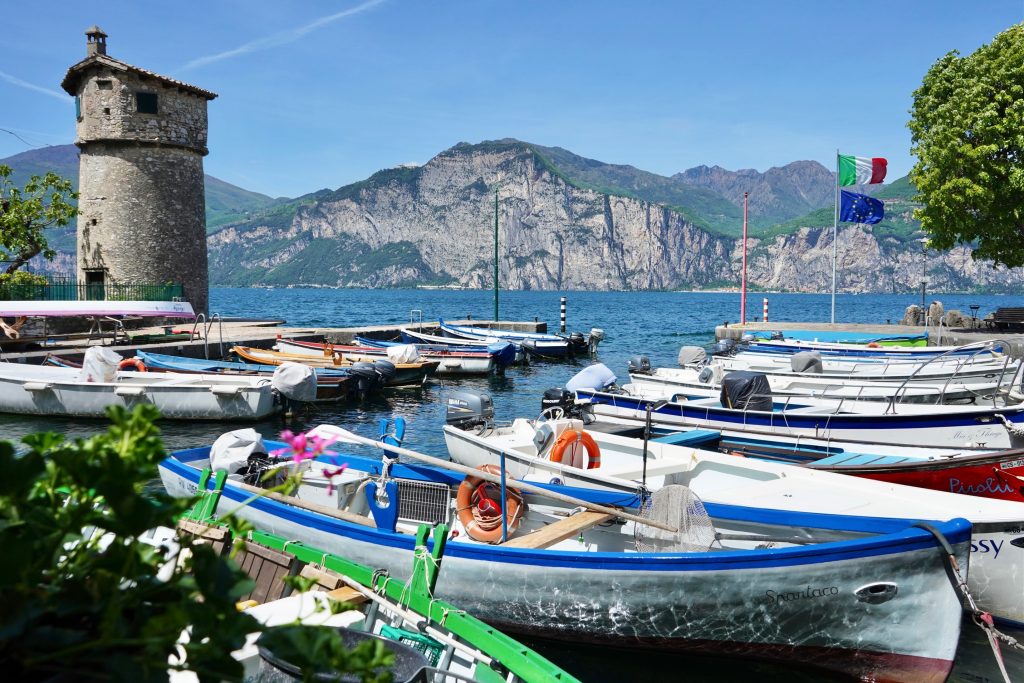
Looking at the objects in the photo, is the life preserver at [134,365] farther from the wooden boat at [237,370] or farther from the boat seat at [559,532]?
the boat seat at [559,532]

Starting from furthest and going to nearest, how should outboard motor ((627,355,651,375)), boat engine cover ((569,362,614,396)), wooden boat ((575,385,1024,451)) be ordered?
outboard motor ((627,355,651,375)), boat engine cover ((569,362,614,396)), wooden boat ((575,385,1024,451))

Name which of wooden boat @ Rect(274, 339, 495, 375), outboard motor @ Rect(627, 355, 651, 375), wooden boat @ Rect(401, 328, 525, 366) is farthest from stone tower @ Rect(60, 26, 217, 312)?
outboard motor @ Rect(627, 355, 651, 375)

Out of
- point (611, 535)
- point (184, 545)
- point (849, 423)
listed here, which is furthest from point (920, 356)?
point (184, 545)

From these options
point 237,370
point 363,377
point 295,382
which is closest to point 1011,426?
point 295,382

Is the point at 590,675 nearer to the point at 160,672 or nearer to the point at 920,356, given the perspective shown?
the point at 160,672

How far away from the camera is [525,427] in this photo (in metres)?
11.6

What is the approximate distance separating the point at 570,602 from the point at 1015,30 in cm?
3113

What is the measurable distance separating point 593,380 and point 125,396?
36.1 feet

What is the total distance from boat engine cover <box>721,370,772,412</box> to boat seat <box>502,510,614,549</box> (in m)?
6.67

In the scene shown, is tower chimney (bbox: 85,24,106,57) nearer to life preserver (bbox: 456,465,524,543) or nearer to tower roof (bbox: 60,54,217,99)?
tower roof (bbox: 60,54,217,99)

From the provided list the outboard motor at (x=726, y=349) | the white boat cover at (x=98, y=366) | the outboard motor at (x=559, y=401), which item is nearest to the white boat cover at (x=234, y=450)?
the outboard motor at (x=559, y=401)

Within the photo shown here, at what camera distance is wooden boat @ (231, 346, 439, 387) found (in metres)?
25.2

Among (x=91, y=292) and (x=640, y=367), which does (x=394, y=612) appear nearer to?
(x=640, y=367)

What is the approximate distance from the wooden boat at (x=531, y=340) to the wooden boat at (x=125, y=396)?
55.9 feet
